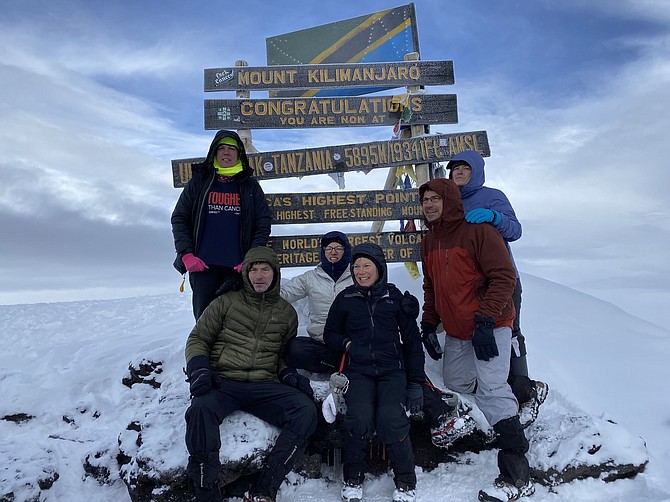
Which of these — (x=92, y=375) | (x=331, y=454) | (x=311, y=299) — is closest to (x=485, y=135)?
(x=311, y=299)

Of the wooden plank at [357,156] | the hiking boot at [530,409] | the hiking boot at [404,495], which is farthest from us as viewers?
the wooden plank at [357,156]

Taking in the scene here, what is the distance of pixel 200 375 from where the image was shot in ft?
12.7

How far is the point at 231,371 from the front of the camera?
13.6ft

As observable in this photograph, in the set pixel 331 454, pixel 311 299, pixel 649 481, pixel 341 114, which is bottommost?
pixel 649 481

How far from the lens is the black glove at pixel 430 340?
180 inches

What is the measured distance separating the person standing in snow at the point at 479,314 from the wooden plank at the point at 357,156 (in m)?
2.58

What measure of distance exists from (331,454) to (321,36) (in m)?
6.35

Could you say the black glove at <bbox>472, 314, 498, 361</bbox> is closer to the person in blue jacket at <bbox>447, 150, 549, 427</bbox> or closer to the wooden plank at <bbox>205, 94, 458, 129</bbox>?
the person in blue jacket at <bbox>447, 150, 549, 427</bbox>

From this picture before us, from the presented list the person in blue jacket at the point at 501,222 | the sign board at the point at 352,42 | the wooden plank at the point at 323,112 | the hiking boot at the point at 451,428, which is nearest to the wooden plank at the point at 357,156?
the wooden plank at the point at 323,112

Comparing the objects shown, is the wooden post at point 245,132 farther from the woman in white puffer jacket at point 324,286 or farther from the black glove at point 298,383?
the black glove at point 298,383

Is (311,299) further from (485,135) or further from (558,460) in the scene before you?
(485,135)

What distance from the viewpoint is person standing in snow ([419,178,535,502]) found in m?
3.94

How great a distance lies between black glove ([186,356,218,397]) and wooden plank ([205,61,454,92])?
14.1 ft

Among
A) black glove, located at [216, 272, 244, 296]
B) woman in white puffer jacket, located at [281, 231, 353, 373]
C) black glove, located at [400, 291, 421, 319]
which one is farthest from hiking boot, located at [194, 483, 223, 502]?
black glove, located at [400, 291, 421, 319]
